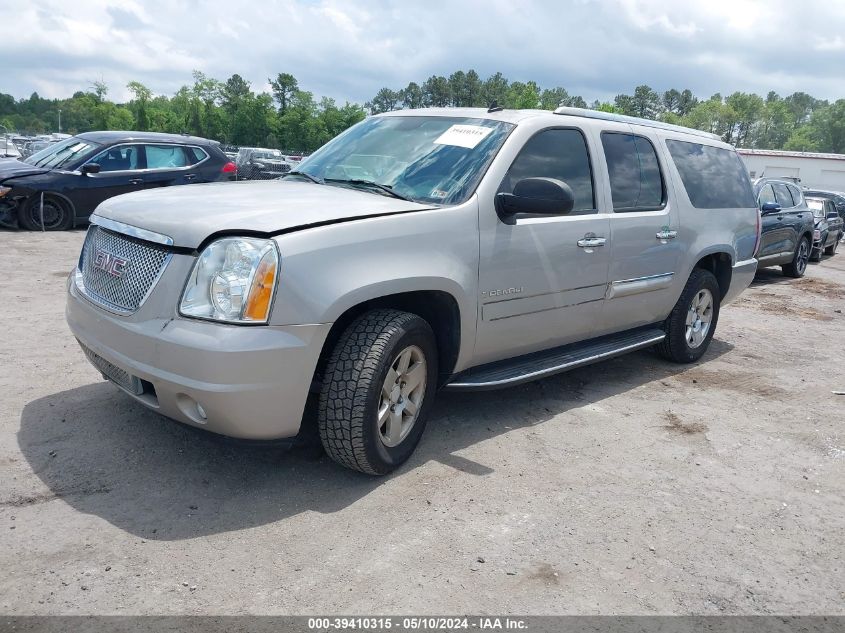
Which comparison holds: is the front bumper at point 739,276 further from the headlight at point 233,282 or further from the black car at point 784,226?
the black car at point 784,226

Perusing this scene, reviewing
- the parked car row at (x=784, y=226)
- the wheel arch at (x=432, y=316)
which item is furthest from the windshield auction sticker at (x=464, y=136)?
the parked car row at (x=784, y=226)

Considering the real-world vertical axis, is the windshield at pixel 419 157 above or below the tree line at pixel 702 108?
below

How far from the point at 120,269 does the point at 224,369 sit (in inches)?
35.5

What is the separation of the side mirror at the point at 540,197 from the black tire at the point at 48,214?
32.9ft

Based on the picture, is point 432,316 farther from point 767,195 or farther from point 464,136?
point 767,195

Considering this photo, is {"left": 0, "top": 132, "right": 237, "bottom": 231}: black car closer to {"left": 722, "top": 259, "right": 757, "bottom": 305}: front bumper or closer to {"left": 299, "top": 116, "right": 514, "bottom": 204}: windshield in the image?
{"left": 299, "top": 116, "right": 514, "bottom": 204}: windshield

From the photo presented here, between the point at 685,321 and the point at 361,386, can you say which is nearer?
the point at 361,386

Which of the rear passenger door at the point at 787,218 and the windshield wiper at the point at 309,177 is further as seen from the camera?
the rear passenger door at the point at 787,218

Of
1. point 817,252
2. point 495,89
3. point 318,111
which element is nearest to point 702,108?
point 495,89

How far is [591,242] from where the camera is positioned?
4738mm

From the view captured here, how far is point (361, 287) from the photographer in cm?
339

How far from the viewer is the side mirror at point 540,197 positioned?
3.97 metres

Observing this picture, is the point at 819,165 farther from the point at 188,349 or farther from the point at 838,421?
the point at 188,349

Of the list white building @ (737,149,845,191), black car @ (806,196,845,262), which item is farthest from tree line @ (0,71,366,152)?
black car @ (806,196,845,262)
